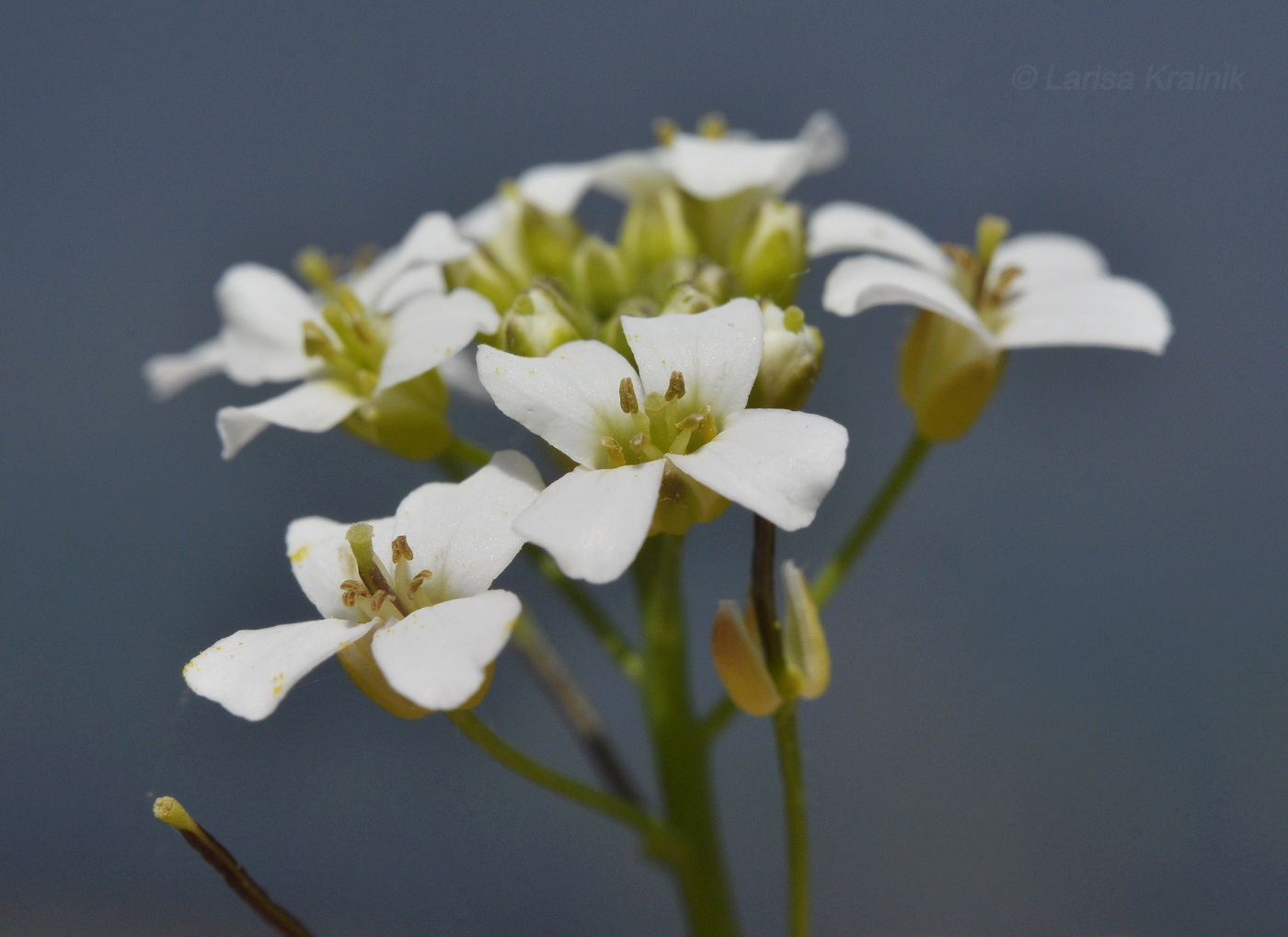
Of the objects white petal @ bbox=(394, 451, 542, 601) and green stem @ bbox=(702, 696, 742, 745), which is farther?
green stem @ bbox=(702, 696, 742, 745)

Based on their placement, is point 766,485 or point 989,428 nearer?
point 766,485

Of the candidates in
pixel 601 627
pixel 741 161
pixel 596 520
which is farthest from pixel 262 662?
pixel 741 161

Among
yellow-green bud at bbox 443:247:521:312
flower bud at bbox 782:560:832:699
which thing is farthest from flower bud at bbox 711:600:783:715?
yellow-green bud at bbox 443:247:521:312

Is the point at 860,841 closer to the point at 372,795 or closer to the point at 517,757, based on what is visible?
the point at 372,795

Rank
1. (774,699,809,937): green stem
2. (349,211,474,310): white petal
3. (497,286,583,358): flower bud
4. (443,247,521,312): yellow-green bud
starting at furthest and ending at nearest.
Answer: (443,247,521,312): yellow-green bud, (349,211,474,310): white petal, (497,286,583,358): flower bud, (774,699,809,937): green stem

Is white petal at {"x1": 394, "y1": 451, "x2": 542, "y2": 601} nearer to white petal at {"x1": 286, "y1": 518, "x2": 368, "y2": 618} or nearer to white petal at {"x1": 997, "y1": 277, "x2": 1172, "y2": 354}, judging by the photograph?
white petal at {"x1": 286, "y1": 518, "x2": 368, "y2": 618}

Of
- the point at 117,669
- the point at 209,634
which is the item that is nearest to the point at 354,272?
the point at 209,634
